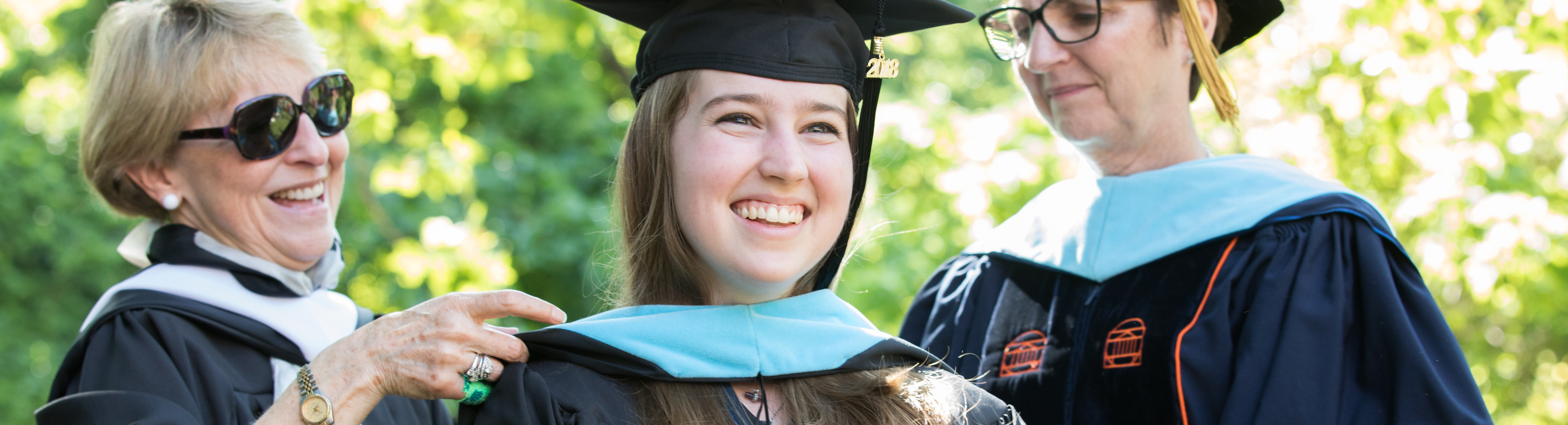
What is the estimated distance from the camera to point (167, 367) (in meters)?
2.22

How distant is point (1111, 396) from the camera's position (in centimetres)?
239

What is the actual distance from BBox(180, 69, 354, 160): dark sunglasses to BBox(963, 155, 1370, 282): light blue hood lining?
1.85m

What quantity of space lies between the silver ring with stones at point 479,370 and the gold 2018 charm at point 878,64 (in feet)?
2.89

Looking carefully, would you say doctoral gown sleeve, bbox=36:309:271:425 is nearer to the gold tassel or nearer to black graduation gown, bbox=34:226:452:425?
black graduation gown, bbox=34:226:452:425

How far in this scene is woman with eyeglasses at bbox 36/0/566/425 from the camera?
7.43 ft

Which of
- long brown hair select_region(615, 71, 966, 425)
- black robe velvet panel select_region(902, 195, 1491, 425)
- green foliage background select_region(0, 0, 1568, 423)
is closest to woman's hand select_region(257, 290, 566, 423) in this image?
long brown hair select_region(615, 71, 966, 425)

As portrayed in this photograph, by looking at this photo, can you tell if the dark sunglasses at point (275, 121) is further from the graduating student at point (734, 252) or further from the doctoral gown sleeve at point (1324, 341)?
the doctoral gown sleeve at point (1324, 341)

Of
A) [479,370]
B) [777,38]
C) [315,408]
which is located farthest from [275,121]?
[777,38]

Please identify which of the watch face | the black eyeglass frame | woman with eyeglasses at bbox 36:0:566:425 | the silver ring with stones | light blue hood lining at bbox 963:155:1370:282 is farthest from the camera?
the black eyeglass frame

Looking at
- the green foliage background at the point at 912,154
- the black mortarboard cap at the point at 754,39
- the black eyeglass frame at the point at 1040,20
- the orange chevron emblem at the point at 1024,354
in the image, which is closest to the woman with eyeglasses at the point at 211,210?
the green foliage background at the point at 912,154

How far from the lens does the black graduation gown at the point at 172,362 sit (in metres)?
2.15

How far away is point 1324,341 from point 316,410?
2.03 metres

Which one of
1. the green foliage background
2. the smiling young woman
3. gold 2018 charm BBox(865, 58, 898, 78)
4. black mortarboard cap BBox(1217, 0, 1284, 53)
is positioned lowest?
the green foliage background

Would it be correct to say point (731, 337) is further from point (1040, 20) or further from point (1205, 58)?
point (1205, 58)
